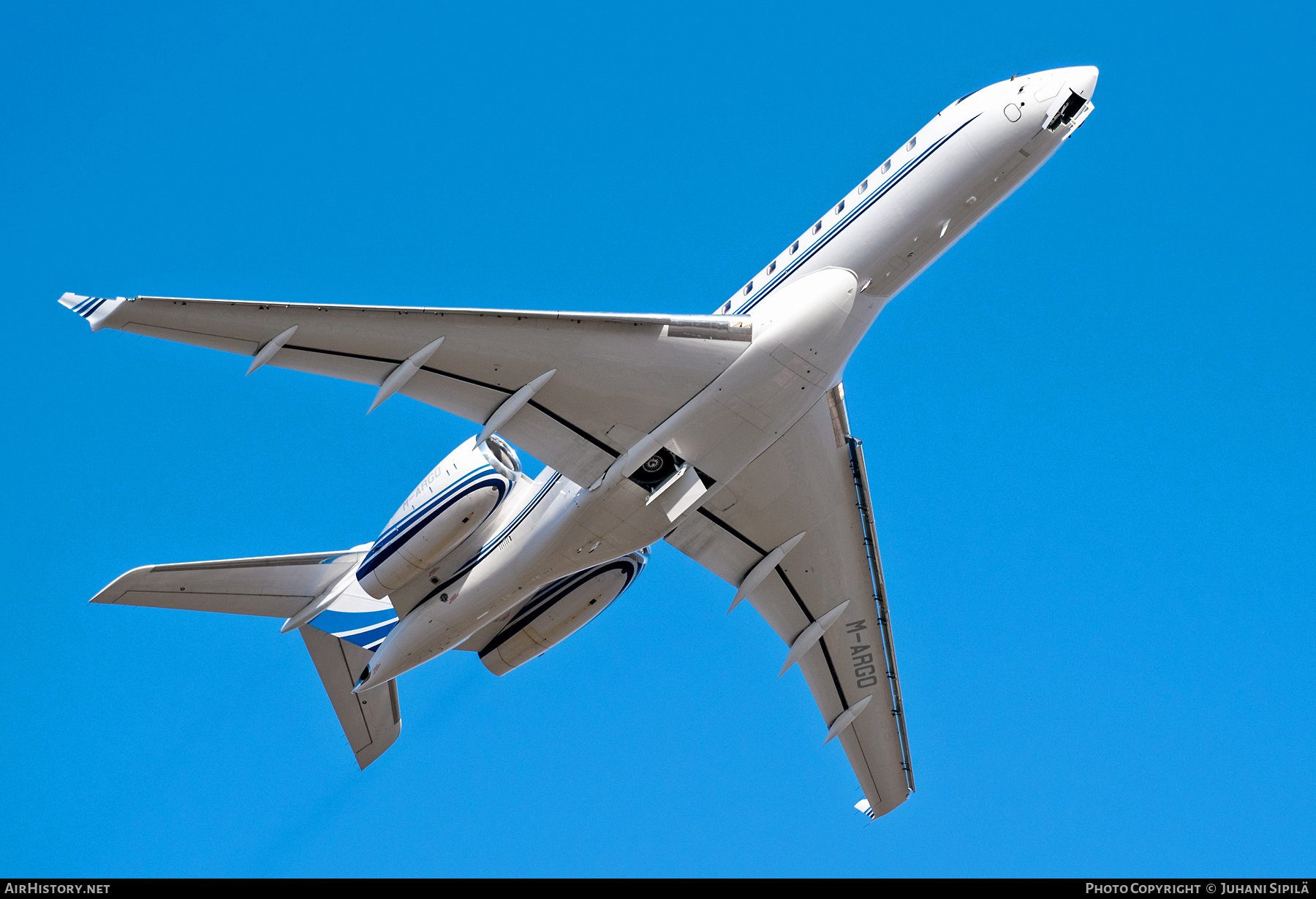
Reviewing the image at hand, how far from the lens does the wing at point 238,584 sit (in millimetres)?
24047

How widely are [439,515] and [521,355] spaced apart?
12.3ft

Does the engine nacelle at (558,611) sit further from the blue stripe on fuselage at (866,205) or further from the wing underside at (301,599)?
the blue stripe on fuselage at (866,205)

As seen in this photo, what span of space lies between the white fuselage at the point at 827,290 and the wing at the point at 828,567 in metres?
2.09

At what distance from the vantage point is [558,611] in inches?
984

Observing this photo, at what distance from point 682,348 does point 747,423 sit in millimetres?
1917

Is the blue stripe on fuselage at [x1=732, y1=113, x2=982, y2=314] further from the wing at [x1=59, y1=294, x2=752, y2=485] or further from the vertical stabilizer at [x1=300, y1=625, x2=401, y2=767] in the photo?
the vertical stabilizer at [x1=300, y1=625, x2=401, y2=767]

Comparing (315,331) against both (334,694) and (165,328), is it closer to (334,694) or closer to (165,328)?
(165,328)

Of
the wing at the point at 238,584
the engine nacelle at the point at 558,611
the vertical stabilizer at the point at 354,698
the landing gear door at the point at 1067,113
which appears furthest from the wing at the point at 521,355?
the vertical stabilizer at the point at 354,698

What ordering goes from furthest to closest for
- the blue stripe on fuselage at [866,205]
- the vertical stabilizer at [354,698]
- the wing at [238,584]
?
the vertical stabilizer at [354,698] < the wing at [238,584] < the blue stripe on fuselage at [866,205]

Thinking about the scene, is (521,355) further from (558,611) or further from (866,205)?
(866,205)

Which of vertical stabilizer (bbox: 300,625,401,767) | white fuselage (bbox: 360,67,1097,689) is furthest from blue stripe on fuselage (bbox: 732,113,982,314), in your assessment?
vertical stabilizer (bbox: 300,625,401,767)

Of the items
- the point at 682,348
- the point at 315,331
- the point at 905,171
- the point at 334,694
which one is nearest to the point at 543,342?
the point at 682,348

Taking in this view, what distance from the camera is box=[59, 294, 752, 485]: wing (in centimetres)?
1920

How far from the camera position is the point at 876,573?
26.5 m
